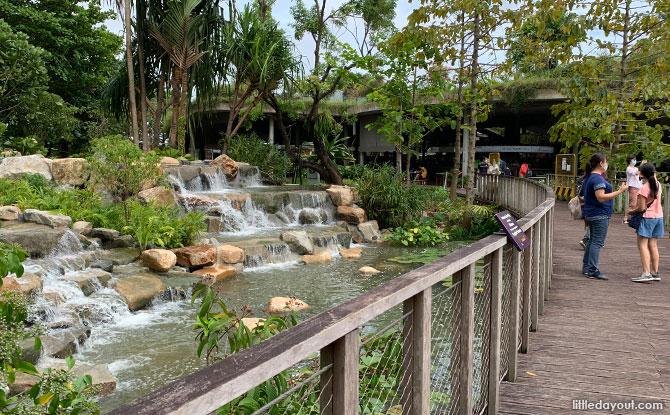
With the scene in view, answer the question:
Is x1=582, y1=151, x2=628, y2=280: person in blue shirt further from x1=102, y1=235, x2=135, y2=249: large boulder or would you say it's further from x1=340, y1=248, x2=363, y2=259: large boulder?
x1=102, y1=235, x2=135, y2=249: large boulder

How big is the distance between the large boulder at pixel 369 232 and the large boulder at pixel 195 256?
504 cm

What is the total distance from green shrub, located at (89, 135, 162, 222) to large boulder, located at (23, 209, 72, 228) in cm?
119

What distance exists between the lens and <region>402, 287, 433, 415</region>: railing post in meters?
2.15

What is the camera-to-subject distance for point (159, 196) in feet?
39.5

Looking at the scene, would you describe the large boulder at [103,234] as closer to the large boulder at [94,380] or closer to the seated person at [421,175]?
the large boulder at [94,380]

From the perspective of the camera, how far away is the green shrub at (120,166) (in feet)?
33.1

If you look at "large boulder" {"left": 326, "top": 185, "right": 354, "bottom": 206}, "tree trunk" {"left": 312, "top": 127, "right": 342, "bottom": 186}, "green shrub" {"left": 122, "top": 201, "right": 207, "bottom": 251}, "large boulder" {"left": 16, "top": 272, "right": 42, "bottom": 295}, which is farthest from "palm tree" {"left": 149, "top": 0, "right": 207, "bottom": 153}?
"large boulder" {"left": 16, "top": 272, "right": 42, "bottom": 295}

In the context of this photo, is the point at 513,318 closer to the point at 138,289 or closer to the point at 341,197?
the point at 138,289

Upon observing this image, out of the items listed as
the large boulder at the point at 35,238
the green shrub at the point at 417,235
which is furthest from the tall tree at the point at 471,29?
the large boulder at the point at 35,238

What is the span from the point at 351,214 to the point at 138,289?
778 centimetres

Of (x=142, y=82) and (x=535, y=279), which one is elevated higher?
(x=142, y=82)

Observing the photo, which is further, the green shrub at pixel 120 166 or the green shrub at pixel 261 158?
the green shrub at pixel 261 158

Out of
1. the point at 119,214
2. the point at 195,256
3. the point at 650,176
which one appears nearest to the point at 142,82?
the point at 119,214

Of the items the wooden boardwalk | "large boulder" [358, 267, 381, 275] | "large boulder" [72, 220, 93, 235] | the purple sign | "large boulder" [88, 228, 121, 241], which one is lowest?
"large boulder" [358, 267, 381, 275]
